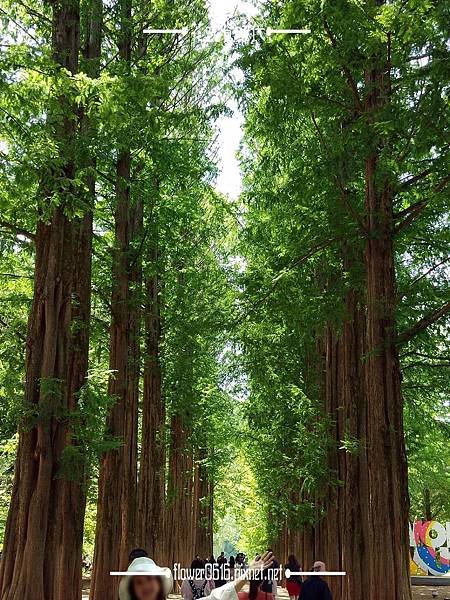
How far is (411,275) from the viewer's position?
53.7 ft

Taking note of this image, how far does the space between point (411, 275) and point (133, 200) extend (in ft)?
19.8

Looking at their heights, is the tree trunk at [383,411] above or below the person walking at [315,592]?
above

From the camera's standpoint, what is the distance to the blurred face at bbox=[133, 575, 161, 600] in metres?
2.70

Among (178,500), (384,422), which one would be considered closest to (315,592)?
(384,422)

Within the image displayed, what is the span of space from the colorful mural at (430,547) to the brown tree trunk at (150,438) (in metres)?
22.2

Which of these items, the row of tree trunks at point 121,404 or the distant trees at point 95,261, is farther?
the row of tree trunks at point 121,404

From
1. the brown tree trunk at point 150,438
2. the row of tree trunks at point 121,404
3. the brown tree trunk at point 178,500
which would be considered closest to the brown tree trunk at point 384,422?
the row of tree trunks at point 121,404

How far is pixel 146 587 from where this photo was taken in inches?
107

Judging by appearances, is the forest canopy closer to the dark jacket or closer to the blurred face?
the dark jacket

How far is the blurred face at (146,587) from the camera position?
270 centimetres

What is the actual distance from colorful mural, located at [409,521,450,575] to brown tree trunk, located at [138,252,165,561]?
22.2 m

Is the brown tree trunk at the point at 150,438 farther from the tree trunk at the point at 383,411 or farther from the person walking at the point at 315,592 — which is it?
the person walking at the point at 315,592

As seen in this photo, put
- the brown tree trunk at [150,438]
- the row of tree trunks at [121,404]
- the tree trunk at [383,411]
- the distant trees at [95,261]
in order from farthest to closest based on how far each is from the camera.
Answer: the brown tree trunk at [150,438]
the row of tree trunks at [121,404]
the tree trunk at [383,411]
the distant trees at [95,261]

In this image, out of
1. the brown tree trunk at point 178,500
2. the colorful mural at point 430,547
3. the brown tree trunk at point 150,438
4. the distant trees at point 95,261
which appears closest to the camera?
the distant trees at point 95,261
